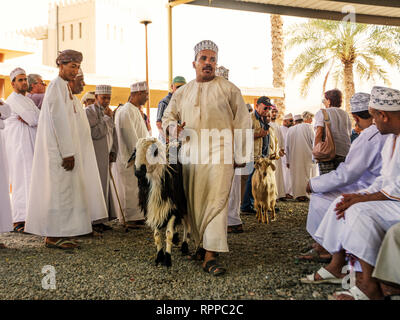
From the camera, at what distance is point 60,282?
12.9 ft

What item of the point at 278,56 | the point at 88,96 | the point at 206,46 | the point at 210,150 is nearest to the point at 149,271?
the point at 210,150

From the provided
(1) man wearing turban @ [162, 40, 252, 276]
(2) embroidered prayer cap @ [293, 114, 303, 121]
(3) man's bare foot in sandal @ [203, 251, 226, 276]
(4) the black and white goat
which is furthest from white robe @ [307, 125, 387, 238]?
(2) embroidered prayer cap @ [293, 114, 303, 121]

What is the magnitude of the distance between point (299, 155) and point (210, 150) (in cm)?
640

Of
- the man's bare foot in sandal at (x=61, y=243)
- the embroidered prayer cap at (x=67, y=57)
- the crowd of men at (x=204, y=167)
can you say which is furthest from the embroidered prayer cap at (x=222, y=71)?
the man's bare foot in sandal at (x=61, y=243)

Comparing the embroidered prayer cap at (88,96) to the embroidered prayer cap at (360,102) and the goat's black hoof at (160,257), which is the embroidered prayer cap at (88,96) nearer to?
the goat's black hoof at (160,257)

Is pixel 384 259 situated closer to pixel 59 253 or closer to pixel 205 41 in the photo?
pixel 205 41

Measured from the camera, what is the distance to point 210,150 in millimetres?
4352

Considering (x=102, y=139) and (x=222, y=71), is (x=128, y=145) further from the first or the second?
(x=222, y=71)

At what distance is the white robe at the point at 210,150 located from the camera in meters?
4.24

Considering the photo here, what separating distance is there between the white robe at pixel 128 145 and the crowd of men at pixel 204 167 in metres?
0.02

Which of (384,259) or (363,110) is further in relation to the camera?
(363,110)

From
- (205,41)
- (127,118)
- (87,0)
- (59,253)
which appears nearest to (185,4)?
(127,118)
